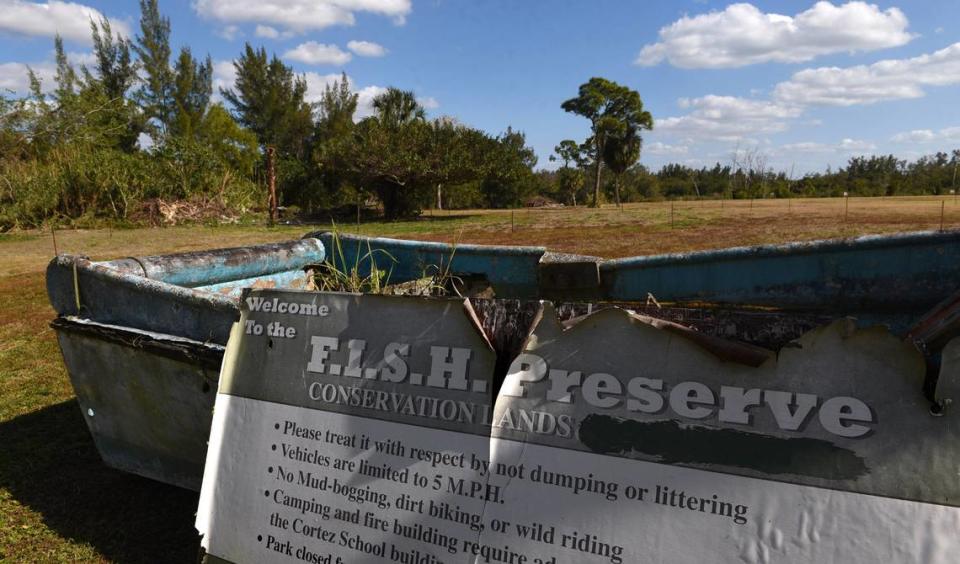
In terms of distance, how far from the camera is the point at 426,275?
372 centimetres

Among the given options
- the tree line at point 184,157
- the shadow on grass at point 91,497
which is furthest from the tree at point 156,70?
the shadow on grass at point 91,497

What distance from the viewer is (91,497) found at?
2.83 meters

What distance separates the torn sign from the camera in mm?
1248

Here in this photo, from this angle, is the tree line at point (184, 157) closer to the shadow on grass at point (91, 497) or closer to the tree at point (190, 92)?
the tree at point (190, 92)

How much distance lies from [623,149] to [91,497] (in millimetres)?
39917

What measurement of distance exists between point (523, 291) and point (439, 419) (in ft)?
6.29

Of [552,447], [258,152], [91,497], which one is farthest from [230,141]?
[552,447]

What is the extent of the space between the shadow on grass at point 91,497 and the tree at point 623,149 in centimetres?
3829

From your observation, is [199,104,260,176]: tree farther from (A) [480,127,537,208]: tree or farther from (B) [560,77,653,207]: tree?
(B) [560,77,653,207]: tree

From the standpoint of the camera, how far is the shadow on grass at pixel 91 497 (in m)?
2.44

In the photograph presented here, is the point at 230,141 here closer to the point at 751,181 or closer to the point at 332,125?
the point at 332,125

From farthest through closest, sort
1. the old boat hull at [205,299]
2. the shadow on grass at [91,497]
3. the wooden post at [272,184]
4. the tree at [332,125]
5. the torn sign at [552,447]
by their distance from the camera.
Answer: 1. the tree at [332,125]
2. the wooden post at [272,184]
3. the shadow on grass at [91,497]
4. the old boat hull at [205,299]
5. the torn sign at [552,447]

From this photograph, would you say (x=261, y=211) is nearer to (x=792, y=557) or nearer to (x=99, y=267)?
(x=99, y=267)

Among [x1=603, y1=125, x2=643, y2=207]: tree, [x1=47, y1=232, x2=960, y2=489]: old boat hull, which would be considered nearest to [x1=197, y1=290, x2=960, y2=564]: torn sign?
[x1=47, y1=232, x2=960, y2=489]: old boat hull
